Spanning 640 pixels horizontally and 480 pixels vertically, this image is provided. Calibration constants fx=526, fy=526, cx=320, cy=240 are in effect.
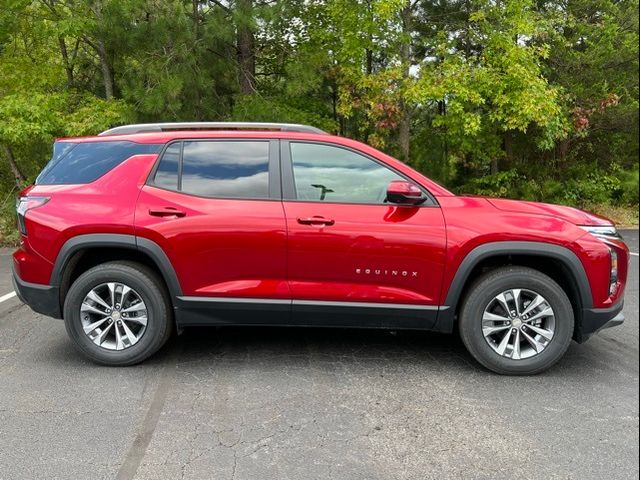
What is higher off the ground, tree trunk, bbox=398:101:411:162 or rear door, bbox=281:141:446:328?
tree trunk, bbox=398:101:411:162

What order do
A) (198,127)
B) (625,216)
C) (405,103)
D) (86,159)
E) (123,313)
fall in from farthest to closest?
(405,103)
(198,127)
(86,159)
(123,313)
(625,216)

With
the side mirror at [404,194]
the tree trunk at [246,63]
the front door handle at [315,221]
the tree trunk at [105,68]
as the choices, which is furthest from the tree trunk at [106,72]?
the side mirror at [404,194]

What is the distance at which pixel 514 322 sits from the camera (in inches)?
151

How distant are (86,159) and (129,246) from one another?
0.85 meters

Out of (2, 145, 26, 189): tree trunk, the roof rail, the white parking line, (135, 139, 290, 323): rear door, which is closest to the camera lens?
(135, 139, 290, 323): rear door

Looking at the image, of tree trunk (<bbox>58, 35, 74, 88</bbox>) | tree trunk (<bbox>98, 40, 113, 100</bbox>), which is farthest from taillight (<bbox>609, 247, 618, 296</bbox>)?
tree trunk (<bbox>58, 35, 74, 88</bbox>)

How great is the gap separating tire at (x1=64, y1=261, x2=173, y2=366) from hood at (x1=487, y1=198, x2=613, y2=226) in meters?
2.66

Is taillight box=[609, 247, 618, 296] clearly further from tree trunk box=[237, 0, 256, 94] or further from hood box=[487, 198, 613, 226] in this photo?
tree trunk box=[237, 0, 256, 94]

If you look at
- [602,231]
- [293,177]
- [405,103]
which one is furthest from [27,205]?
[405,103]

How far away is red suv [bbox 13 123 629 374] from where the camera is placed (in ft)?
12.5

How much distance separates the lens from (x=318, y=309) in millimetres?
3896

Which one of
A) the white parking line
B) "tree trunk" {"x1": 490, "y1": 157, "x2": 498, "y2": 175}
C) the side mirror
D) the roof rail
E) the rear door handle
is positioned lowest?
the white parking line

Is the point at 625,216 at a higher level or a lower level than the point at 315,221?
higher

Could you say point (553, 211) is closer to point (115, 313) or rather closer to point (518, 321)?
point (518, 321)
